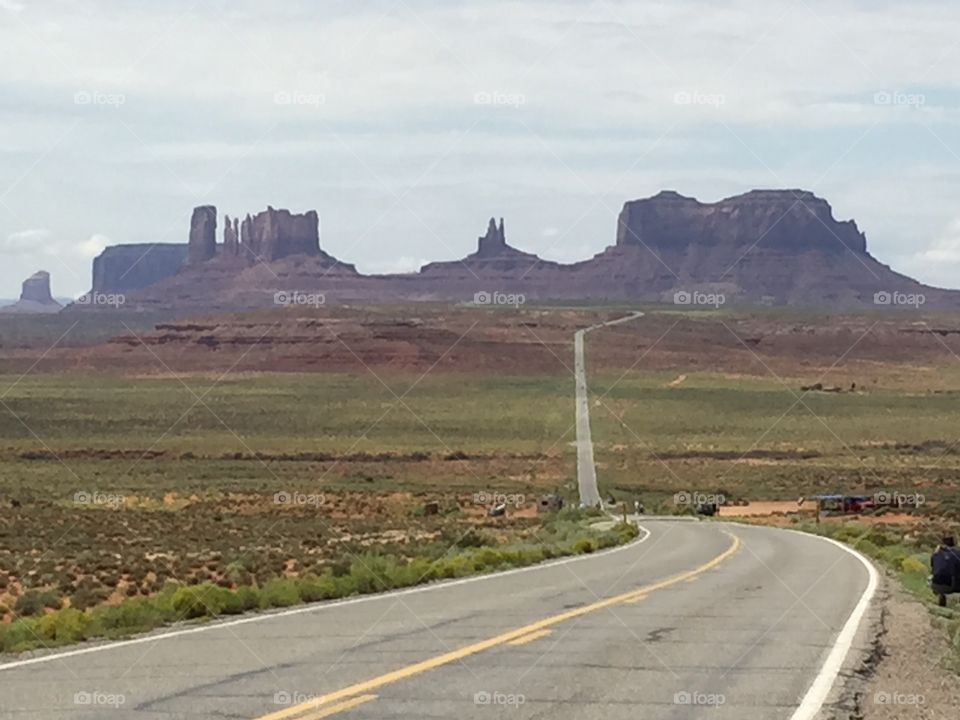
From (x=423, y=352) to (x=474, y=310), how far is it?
4568 centimetres

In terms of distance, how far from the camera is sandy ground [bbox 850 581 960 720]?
1133 centimetres

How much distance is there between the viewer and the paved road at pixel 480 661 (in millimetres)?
10165

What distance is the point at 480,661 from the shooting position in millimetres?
12461

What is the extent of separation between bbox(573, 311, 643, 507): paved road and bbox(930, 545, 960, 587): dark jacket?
3728 centimetres

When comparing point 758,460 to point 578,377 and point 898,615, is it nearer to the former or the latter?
point 578,377

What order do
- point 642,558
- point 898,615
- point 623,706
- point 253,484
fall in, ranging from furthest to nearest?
point 253,484, point 642,558, point 898,615, point 623,706

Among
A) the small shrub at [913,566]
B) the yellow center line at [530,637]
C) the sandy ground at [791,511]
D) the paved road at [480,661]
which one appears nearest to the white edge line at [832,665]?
the paved road at [480,661]

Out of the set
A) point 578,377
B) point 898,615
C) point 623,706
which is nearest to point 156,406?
point 578,377

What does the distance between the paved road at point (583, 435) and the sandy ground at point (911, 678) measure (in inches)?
1588

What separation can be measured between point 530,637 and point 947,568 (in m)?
8.15

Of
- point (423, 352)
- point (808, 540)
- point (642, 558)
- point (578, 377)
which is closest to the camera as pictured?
point (642, 558)

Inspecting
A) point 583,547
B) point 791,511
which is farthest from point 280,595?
point 791,511

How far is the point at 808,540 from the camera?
38250 mm

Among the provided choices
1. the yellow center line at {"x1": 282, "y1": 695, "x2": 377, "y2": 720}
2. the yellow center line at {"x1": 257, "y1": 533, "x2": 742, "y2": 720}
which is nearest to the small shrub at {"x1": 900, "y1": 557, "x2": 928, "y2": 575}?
the yellow center line at {"x1": 257, "y1": 533, "x2": 742, "y2": 720}
